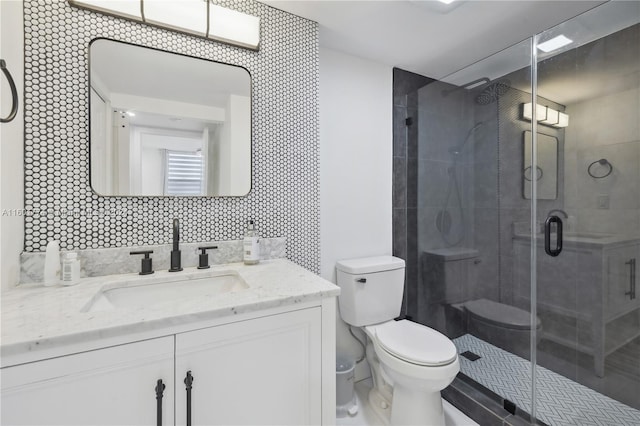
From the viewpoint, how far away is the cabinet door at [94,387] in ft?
2.06

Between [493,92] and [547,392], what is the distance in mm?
1782

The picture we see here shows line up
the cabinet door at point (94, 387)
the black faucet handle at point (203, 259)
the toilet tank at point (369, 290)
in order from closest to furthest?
1. the cabinet door at point (94, 387)
2. the black faucet handle at point (203, 259)
3. the toilet tank at point (369, 290)

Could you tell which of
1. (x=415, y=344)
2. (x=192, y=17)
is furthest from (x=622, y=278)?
(x=192, y=17)

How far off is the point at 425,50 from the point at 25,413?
238 cm

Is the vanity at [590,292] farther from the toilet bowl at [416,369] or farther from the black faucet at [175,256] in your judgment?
the black faucet at [175,256]

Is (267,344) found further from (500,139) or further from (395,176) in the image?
(500,139)

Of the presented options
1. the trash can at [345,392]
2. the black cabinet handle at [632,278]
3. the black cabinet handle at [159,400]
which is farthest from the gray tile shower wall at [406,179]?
the black cabinet handle at [159,400]

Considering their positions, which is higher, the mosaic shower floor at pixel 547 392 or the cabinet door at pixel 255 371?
the cabinet door at pixel 255 371

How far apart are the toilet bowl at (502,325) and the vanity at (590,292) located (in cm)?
10

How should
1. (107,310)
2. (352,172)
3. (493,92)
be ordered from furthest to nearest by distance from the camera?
(352,172)
(493,92)
(107,310)

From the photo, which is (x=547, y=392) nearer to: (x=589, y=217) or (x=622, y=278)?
(x=622, y=278)

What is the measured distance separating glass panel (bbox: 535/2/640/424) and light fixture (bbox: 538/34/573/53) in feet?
0.05

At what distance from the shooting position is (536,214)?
5.33 feet

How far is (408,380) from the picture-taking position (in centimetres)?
133
